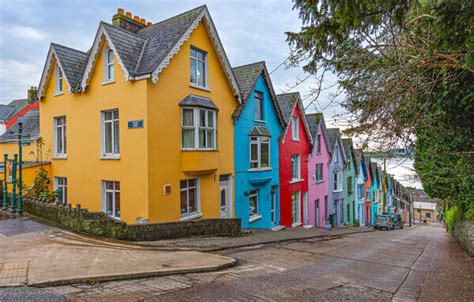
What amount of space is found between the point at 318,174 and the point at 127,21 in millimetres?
18691

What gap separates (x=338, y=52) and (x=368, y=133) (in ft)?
6.14

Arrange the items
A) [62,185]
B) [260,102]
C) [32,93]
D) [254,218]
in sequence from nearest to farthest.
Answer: [62,185], [254,218], [260,102], [32,93]

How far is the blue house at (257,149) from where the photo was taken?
1689 centimetres

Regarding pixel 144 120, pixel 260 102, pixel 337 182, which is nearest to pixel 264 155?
pixel 260 102

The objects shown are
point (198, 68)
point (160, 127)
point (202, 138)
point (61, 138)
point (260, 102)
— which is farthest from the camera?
point (260, 102)

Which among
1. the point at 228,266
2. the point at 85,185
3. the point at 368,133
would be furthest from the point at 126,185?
the point at 368,133

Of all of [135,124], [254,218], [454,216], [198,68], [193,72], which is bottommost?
[454,216]

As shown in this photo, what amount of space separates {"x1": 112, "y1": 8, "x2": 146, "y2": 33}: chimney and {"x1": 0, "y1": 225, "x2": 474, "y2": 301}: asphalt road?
12.0 m

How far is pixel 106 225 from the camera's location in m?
10.1

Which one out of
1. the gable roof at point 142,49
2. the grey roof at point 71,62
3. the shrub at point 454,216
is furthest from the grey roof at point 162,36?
the shrub at point 454,216

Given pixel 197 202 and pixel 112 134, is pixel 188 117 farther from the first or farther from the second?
pixel 197 202

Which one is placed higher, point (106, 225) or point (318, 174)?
point (318, 174)

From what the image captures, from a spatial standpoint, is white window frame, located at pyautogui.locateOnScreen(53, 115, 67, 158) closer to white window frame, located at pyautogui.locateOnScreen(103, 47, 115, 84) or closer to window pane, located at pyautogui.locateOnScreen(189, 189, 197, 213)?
white window frame, located at pyautogui.locateOnScreen(103, 47, 115, 84)

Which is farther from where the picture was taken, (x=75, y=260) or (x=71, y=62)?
(x=71, y=62)
